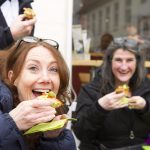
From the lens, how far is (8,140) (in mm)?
1436

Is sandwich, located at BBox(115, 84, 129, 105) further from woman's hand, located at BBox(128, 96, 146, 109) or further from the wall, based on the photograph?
the wall

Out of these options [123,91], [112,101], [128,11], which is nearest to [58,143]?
[112,101]

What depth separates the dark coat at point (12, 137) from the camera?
1399 mm

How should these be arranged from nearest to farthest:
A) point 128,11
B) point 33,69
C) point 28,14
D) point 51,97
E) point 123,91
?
point 51,97, point 33,69, point 28,14, point 123,91, point 128,11

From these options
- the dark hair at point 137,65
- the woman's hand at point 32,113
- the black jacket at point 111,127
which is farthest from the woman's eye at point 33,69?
the dark hair at point 137,65

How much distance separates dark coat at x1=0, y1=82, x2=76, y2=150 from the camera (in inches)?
55.1

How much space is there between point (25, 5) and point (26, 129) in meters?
1.17

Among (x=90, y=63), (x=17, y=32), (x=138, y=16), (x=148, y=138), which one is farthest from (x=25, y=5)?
(x=138, y=16)

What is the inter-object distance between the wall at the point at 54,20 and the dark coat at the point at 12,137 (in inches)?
70.5

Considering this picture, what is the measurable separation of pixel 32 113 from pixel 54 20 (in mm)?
2136

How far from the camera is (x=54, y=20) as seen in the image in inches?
134

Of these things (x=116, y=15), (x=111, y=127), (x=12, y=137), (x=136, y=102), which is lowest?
(x=111, y=127)

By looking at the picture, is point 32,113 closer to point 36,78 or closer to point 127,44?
point 36,78

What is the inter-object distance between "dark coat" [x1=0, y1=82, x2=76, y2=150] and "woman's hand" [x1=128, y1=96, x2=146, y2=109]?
1.09 meters
